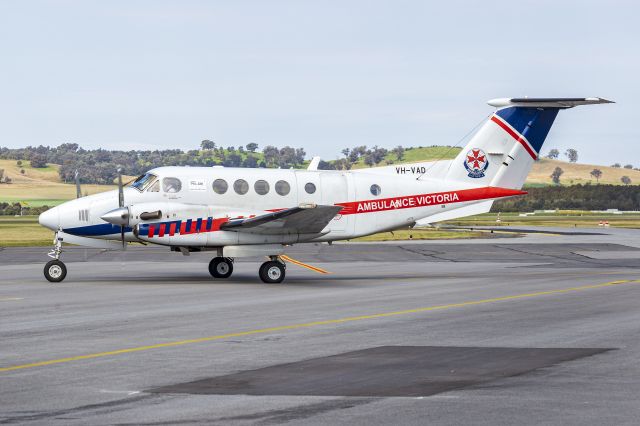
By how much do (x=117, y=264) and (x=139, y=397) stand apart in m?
26.4

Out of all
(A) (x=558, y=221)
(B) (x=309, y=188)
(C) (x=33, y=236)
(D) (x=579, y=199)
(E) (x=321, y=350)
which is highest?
(B) (x=309, y=188)

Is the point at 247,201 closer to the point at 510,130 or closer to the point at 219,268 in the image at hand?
the point at 219,268

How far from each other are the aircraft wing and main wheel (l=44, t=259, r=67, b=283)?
4.69 meters

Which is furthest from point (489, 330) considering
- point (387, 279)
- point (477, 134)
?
point (477, 134)

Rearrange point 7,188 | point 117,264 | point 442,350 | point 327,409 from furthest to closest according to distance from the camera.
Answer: point 7,188, point 117,264, point 442,350, point 327,409

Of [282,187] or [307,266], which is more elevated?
[282,187]

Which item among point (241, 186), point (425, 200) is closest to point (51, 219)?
point (241, 186)

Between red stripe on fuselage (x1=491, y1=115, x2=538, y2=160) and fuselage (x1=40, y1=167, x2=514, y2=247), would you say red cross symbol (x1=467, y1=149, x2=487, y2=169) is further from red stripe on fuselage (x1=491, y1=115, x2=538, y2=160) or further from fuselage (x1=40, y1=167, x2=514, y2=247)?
red stripe on fuselage (x1=491, y1=115, x2=538, y2=160)

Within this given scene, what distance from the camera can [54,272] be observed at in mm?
27312

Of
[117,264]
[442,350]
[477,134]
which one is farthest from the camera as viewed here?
[117,264]

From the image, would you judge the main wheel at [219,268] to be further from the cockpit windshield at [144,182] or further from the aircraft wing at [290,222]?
the cockpit windshield at [144,182]

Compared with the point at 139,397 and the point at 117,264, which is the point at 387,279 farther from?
the point at 139,397

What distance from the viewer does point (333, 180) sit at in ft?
97.3

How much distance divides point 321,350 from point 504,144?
18709 millimetres
